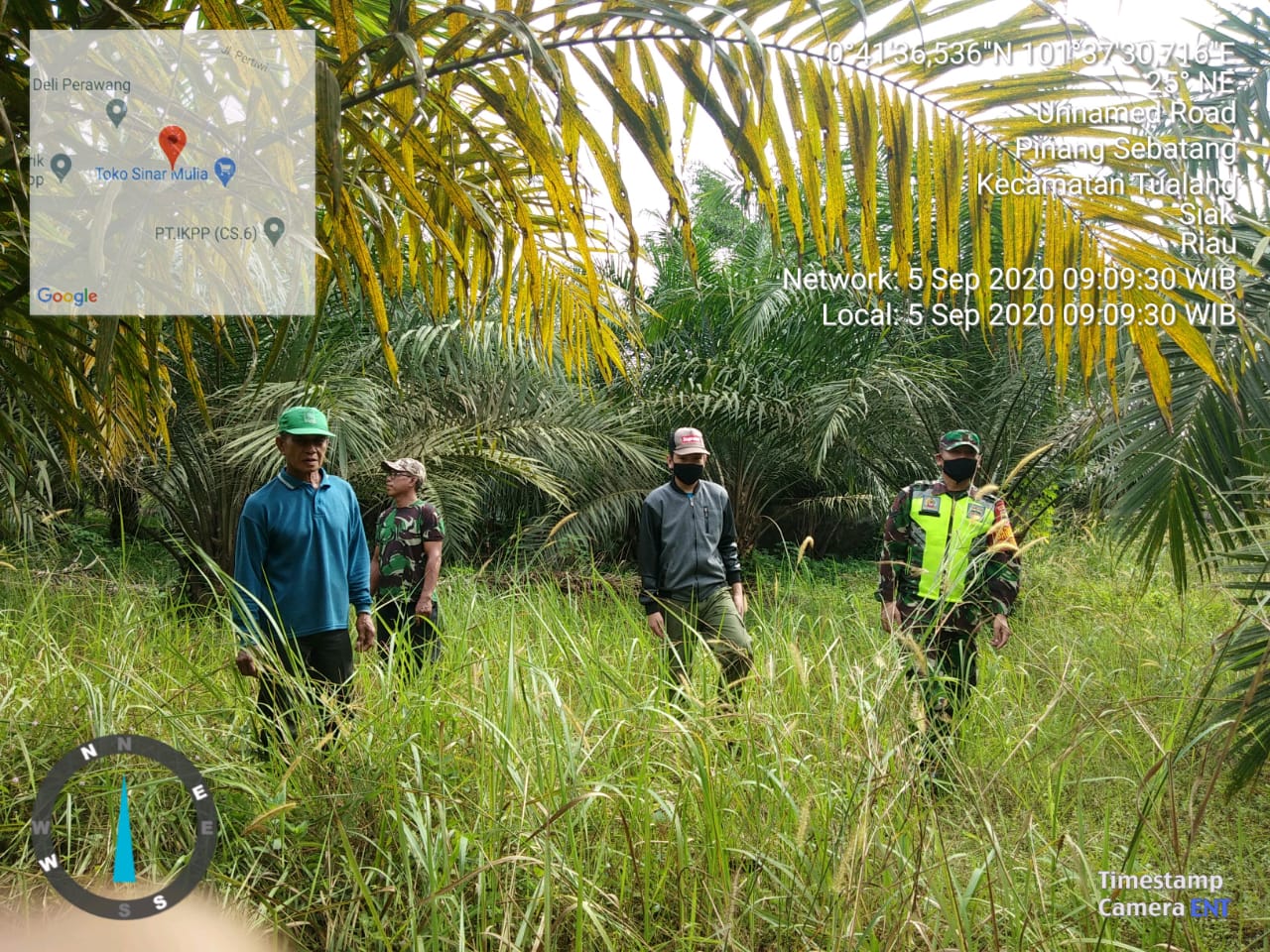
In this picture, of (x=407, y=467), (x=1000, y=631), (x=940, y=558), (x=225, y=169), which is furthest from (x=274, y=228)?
(x=407, y=467)

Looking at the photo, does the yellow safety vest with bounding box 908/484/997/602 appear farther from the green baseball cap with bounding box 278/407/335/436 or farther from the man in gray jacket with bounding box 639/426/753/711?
the green baseball cap with bounding box 278/407/335/436

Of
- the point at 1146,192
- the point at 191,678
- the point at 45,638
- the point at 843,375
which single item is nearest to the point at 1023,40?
the point at 1146,192

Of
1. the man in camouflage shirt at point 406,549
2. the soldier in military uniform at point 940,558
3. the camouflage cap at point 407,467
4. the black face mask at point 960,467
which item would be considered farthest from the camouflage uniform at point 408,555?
the black face mask at point 960,467

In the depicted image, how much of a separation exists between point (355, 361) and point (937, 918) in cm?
452

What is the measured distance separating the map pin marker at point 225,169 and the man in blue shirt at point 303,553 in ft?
3.16

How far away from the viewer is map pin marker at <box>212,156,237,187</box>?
3.84 feet

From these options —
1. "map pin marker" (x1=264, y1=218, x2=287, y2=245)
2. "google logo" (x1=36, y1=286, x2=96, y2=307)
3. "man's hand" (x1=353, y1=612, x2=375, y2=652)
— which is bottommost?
"man's hand" (x1=353, y1=612, x2=375, y2=652)

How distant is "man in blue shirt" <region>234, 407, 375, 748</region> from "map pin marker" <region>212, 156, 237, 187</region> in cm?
96

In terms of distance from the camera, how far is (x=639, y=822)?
161 cm

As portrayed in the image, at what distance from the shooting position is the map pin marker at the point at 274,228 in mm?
1190

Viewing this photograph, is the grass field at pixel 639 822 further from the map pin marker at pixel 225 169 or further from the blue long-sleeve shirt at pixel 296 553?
the map pin marker at pixel 225 169

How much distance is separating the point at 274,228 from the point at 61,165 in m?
0.26

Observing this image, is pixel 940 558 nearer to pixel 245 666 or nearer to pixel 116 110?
pixel 245 666

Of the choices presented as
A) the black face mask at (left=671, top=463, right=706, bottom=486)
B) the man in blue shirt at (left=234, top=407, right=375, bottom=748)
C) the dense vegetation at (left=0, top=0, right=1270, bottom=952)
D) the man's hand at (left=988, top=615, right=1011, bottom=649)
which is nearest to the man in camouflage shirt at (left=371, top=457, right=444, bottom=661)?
the dense vegetation at (left=0, top=0, right=1270, bottom=952)
